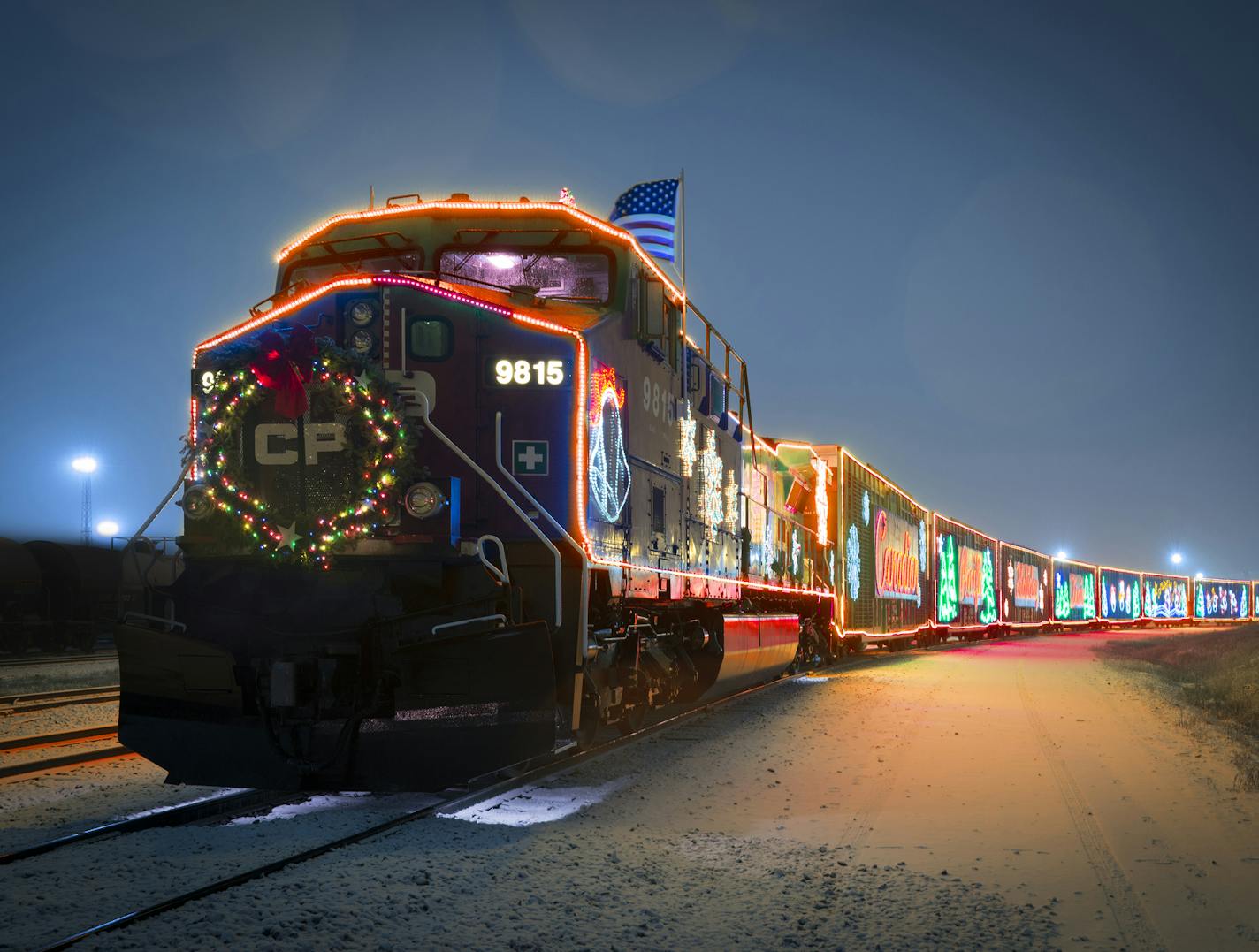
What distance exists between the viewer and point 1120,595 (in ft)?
213

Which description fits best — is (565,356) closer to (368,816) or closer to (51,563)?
(368,816)

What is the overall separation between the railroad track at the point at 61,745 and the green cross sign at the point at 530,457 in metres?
3.87

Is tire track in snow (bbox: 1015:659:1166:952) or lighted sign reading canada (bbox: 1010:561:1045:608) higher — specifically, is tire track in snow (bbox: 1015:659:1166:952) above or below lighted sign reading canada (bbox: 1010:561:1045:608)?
below

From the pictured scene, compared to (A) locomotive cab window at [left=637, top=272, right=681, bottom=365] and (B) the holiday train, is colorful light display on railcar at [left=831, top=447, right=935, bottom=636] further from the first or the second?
(A) locomotive cab window at [left=637, top=272, right=681, bottom=365]

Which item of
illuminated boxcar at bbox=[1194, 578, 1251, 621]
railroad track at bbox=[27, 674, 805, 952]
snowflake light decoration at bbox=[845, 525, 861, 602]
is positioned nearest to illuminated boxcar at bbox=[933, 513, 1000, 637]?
snowflake light decoration at bbox=[845, 525, 861, 602]

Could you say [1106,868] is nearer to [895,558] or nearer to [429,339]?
[429,339]

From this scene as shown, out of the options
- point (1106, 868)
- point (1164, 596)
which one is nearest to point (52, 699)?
point (1106, 868)

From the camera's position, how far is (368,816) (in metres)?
6.54

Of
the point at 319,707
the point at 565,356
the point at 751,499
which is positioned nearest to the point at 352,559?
the point at 319,707

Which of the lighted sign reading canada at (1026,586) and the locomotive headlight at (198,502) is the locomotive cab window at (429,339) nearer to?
the locomotive headlight at (198,502)

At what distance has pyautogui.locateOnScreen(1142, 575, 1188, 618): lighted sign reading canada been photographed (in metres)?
69.6

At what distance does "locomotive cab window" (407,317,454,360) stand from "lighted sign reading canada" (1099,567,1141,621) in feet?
200

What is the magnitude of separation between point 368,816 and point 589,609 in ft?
6.00

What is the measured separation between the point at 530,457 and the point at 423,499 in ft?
2.75
